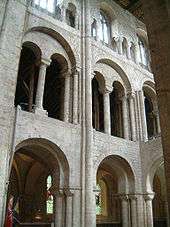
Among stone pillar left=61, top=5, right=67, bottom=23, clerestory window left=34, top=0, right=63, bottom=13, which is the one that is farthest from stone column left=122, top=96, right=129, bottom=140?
clerestory window left=34, top=0, right=63, bottom=13

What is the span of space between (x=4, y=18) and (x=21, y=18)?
859 millimetres

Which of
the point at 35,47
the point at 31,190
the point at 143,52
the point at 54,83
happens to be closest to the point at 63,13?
the point at 35,47

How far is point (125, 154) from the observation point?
13219 mm

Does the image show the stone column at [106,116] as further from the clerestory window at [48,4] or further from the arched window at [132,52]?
the clerestory window at [48,4]

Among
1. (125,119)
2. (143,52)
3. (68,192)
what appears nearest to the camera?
(68,192)

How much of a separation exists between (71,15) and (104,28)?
265 cm

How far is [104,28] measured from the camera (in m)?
16.9

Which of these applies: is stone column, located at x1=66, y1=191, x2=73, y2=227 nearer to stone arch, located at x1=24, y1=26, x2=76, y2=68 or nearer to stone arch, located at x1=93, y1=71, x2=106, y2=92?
stone arch, located at x1=24, y1=26, x2=76, y2=68

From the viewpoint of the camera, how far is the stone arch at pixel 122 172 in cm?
1311

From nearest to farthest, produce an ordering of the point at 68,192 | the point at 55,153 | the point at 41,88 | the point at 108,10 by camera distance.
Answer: the point at 68,192 < the point at 55,153 < the point at 41,88 < the point at 108,10

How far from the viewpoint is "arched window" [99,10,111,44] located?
1630cm

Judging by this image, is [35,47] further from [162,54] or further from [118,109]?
[162,54]

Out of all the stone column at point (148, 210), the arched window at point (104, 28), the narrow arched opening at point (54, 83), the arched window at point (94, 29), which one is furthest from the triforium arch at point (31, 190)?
the arched window at point (104, 28)

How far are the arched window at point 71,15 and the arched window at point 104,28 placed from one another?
1978 millimetres
